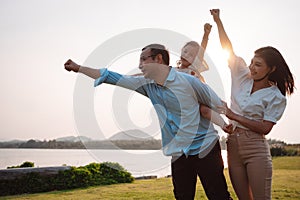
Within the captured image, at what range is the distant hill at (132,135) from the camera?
3.32m

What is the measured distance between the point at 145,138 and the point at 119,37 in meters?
0.91

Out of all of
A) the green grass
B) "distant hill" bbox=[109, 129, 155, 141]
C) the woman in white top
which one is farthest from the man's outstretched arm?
the green grass

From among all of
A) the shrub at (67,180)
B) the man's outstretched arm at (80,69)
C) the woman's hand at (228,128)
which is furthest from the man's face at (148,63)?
the shrub at (67,180)

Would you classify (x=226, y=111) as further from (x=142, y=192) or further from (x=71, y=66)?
(x=142, y=192)

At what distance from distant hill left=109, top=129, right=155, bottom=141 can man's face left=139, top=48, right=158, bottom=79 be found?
0.69 m

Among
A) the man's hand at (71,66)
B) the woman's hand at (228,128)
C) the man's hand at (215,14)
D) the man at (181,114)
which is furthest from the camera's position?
the man's hand at (215,14)

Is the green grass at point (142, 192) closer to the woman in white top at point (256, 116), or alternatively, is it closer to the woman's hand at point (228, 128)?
the woman in white top at point (256, 116)

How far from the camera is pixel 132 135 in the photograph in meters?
3.38

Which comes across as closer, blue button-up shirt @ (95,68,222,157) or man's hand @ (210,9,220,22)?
blue button-up shirt @ (95,68,222,157)

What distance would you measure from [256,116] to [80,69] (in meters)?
1.37

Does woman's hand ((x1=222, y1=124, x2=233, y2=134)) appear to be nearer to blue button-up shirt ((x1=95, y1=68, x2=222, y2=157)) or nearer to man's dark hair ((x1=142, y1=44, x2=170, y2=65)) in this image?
blue button-up shirt ((x1=95, y1=68, x2=222, y2=157))

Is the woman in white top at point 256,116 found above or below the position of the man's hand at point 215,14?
below

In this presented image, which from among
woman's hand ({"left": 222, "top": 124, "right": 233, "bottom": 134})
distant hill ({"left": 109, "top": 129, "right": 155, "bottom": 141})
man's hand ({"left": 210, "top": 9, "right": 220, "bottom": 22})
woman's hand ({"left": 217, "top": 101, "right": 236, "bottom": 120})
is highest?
man's hand ({"left": 210, "top": 9, "right": 220, "bottom": 22})

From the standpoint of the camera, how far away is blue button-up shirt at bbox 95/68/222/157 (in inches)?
111
